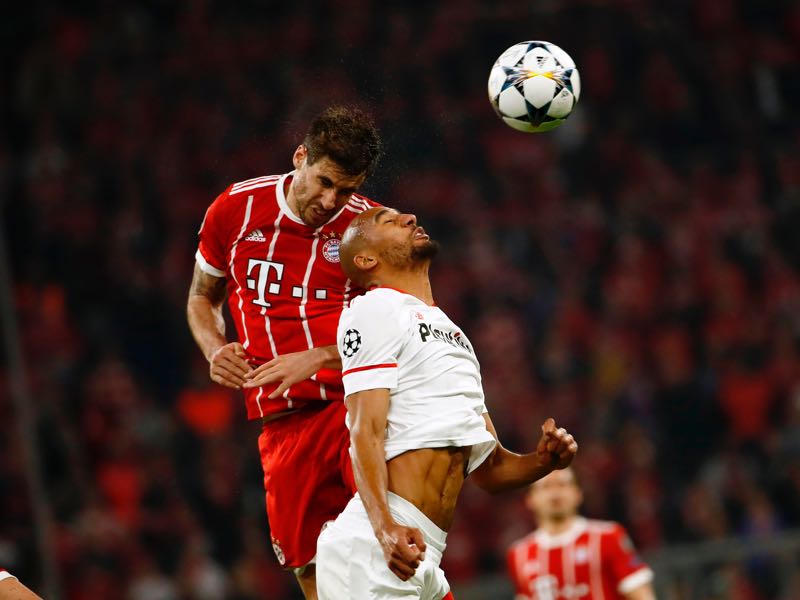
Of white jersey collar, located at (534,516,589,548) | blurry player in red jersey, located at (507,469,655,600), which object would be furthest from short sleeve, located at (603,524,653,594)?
white jersey collar, located at (534,516,589,548)

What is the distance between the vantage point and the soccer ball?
5.08 m

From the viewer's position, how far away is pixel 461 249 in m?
12.1

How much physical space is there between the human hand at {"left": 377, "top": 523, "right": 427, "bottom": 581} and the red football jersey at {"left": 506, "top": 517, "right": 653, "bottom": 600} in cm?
300

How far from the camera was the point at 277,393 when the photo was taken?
4.89 m

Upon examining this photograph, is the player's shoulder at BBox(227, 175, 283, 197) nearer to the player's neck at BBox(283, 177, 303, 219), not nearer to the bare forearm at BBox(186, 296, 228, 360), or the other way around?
the player's neck at BBox(283, 177, 303, 219)

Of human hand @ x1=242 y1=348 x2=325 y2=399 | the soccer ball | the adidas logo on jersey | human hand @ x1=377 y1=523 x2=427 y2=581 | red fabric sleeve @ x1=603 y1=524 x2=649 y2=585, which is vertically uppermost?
the soccer ball

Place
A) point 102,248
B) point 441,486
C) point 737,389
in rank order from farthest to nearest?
point 102,248 < point 737,389 < point 441,486

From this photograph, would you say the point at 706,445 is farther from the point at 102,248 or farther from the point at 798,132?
the point at 102,248

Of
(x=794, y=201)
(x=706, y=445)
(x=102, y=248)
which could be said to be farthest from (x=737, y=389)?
(x=102, y=248)

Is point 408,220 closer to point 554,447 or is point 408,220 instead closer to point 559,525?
point 554,447

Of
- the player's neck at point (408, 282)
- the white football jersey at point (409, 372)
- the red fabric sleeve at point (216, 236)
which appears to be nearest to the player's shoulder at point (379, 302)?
the white football jersey at point (409, 372)

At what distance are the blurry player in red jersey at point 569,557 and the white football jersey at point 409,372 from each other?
2.62 m

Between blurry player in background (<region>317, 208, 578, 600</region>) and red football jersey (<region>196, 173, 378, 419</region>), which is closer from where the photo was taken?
blurry player in background (<region>317, 208, 578, 600</region>)

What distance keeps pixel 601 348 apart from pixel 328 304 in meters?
6.39
